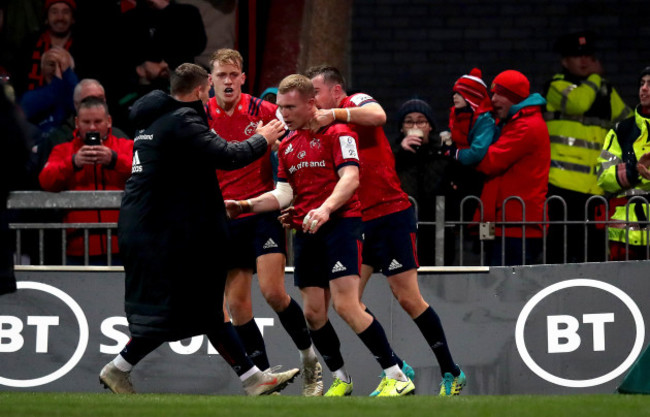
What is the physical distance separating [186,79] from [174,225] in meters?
0.95

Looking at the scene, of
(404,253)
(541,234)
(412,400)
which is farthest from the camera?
(541,234)

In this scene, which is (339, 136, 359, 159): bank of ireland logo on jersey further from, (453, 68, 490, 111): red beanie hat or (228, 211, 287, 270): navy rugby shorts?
(453, 68, 490, 111): red beanie hat

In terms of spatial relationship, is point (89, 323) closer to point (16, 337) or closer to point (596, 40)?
point (16, 337)

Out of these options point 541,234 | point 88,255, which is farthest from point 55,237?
point 541,234

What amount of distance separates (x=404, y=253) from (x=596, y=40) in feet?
21.5

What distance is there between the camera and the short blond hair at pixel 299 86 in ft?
31.9

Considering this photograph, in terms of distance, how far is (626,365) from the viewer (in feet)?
37.6

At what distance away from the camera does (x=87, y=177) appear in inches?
451

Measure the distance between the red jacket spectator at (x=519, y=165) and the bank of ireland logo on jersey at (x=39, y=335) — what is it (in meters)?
3.37

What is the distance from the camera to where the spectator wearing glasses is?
1176 cm

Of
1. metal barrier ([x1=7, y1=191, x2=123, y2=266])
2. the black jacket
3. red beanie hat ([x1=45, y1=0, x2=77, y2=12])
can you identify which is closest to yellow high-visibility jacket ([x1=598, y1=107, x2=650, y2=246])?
the black jacket

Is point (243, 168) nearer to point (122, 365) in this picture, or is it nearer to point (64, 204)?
point (64, 204)

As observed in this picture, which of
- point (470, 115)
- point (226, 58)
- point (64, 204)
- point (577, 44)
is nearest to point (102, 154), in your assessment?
point (64, 204)

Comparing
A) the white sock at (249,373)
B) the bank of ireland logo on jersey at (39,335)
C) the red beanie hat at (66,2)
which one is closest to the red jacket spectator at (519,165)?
the white sock at (249,373)
